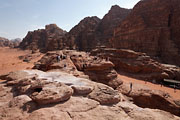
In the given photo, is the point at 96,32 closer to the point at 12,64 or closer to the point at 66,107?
the point at 12,64

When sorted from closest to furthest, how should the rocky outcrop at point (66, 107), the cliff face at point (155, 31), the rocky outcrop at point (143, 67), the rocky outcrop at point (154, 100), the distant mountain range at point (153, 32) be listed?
1. the rocky outcrop at point (66, 107)
2. the rocky outcrop at point (154, 100)
3. the rocky outcrop at point (143, 67)
4. the distant mountain range at point (153, 32)
5. the cliff face at point (155, 31)

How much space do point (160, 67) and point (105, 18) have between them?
51.9 m

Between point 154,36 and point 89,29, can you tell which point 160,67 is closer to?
point 154,36

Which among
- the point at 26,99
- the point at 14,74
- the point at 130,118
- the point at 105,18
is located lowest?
the point at 130,118

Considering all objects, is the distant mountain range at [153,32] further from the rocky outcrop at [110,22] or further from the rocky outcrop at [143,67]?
the rocky outcrop at [110,22]

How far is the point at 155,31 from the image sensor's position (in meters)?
27.1

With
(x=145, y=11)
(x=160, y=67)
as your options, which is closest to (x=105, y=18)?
(x=145, y=11)

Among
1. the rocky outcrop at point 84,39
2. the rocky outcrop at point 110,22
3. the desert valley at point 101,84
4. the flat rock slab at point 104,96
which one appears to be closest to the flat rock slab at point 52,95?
the desert valley at point 101,84

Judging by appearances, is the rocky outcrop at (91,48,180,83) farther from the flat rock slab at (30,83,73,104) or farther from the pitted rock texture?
the flat rock slab at (30,83,73,104)

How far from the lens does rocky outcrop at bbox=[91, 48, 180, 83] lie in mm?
14859

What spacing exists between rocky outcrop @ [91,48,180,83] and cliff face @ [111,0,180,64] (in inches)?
392

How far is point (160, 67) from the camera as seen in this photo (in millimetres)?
15633

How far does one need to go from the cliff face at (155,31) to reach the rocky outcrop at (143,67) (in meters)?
9.96

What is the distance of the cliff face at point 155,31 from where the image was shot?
2523 centimetres
